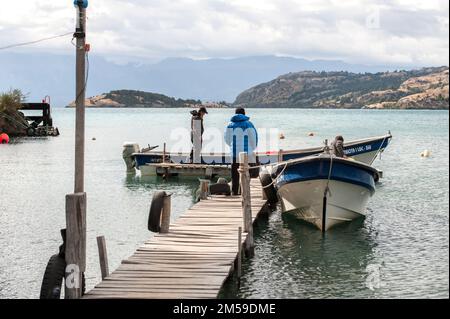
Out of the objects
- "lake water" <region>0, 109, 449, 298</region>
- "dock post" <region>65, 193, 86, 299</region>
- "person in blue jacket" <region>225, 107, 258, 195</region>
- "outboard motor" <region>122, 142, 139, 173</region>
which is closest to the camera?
"dock post" <region>65, 193, 86, 299</region>

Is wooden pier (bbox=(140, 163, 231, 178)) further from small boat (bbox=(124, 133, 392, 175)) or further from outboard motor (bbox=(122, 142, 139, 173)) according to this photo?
outboard motor (bbox=(122, 142, 139, 173))

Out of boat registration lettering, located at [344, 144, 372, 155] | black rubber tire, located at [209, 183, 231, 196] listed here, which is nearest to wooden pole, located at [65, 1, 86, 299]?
black rubber tire, located at [209, 183, 231, 196]

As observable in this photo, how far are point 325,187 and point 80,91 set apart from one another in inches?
351

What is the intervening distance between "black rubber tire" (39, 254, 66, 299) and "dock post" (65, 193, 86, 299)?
0.13 metres

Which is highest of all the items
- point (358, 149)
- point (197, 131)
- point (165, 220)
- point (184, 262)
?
point (197, 131)

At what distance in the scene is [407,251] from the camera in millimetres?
16562

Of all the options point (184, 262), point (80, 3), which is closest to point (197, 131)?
point (184, 262)

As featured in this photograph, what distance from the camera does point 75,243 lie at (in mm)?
10555

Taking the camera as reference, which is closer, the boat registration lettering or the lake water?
the lake water

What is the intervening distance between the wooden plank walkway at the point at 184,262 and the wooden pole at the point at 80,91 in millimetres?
1753

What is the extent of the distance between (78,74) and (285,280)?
5.73m

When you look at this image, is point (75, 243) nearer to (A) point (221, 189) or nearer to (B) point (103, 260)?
(B) point (103, 260)

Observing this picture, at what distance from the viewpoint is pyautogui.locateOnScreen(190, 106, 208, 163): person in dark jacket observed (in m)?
24.4

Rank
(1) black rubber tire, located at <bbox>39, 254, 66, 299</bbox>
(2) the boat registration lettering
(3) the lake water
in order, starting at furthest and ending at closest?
(2) the boat registration lettering, (3) the lake water, (1) black rubber tire, located at <bbox>39, 254, 66, 299</bbox>
